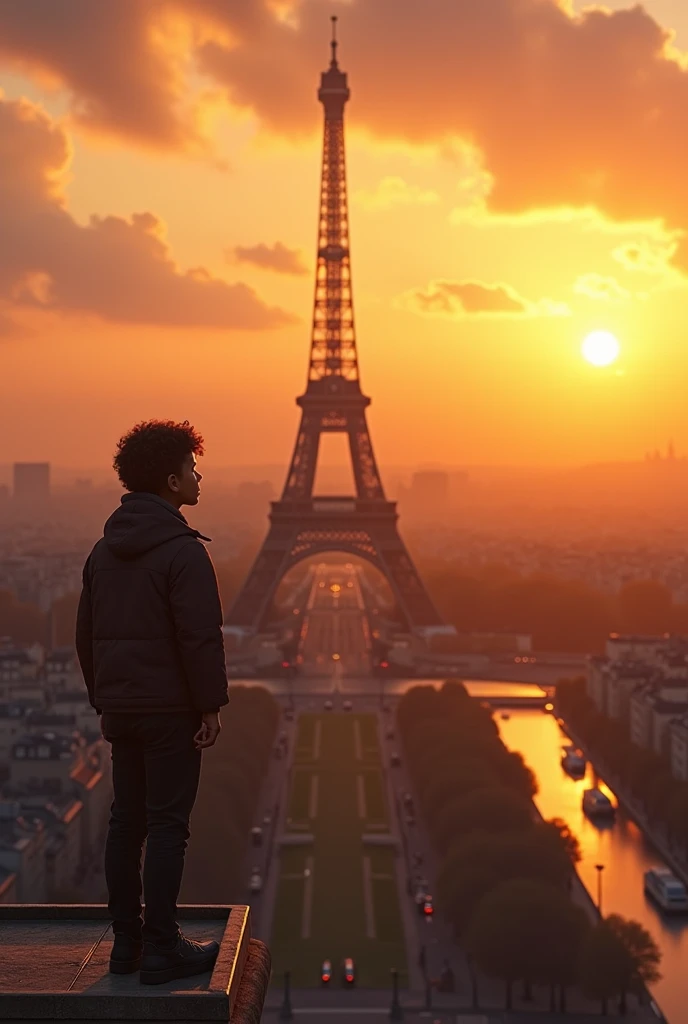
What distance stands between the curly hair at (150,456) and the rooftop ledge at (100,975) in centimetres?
166

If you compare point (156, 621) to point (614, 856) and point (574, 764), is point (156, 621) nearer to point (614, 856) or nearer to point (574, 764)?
point (614, 856)

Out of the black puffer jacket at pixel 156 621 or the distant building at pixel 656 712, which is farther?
Result: the distant building at pixel 656 712

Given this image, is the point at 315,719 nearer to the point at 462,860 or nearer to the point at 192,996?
the point at 462,860

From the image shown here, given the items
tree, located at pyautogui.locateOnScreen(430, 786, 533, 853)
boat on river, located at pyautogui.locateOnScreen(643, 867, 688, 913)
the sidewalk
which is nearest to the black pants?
the sidewalk

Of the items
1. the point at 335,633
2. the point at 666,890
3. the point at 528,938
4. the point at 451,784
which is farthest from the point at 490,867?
the point at 335,633

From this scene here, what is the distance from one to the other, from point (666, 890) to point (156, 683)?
2402cm

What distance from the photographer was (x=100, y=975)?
16.8ft

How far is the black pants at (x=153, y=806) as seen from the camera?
5.22 m

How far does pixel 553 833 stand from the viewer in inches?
1138

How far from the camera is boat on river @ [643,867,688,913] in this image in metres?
27.2

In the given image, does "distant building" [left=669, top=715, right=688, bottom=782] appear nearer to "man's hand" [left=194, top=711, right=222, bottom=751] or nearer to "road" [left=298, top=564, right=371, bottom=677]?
"road" [left=298, top=564, right=371, bottom=677]

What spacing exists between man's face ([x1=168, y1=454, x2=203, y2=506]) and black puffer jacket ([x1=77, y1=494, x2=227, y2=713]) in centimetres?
29

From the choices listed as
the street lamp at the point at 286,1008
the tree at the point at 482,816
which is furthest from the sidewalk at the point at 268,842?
the tree at the point at 482,816

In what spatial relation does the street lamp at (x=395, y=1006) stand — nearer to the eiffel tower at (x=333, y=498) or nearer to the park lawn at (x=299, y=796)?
the park lawn at (x=299, y=796)
